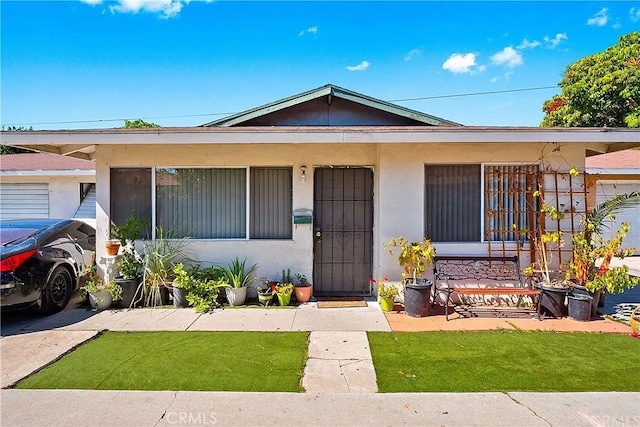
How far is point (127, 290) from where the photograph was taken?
19.2 feet

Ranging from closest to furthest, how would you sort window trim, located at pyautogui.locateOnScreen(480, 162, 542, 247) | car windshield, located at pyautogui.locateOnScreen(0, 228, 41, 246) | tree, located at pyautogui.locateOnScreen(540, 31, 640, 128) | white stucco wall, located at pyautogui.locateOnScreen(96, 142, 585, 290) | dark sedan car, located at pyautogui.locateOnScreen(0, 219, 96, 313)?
dark sedan car, located at pyautogui.locateOnScreen(0, 219, 96, 313) < car windshield, located at pyautogui.locateOnScreen(0, 228, 41, 246) < window trim, located at pyautogui.locateOnScreen(480, 162, 542, 247) < white stucco wall, located at pyautogui.locateOnScreen(96, 142, 585, 290) < tree, located at pyautogui.locateOnScreen(540, 31, 640, 128)

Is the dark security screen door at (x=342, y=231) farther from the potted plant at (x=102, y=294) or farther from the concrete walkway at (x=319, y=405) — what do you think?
the potted plant at (x=102, y=294)

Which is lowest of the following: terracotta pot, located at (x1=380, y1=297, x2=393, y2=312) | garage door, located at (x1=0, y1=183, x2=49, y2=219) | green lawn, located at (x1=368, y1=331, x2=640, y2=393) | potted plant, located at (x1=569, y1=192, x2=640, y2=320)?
green lawn, located at (x1=368, y1=331, x2=640, y2=393)

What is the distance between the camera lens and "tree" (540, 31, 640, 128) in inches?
511

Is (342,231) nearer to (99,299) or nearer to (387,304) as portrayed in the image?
(387,304)

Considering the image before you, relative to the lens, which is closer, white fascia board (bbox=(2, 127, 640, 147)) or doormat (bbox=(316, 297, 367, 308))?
white fascia board (bbox=(2, 127, 640, 147))

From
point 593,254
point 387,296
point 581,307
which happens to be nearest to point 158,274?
point 387,296

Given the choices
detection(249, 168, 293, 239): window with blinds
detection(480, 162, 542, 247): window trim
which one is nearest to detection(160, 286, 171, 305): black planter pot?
detection(249, 168, 293, 239): window with blinds

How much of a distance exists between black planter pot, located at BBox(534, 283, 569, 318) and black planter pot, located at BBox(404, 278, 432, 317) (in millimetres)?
1693

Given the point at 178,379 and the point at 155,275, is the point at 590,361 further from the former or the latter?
the point at 155,275

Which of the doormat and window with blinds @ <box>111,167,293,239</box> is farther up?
window with blinds @ <box>111,167,293,239</box>

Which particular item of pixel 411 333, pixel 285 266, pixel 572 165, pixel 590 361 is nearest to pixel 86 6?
pixel 285 266

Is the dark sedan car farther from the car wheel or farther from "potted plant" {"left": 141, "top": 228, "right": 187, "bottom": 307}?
"potted plant" {"left": 141, "top": 228, "right": 187, "bottom": 307}

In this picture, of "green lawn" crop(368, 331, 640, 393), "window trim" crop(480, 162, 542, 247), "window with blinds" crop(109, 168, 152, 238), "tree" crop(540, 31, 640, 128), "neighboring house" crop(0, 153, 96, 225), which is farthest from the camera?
"tree" crop(540, 31, 640, 128)
